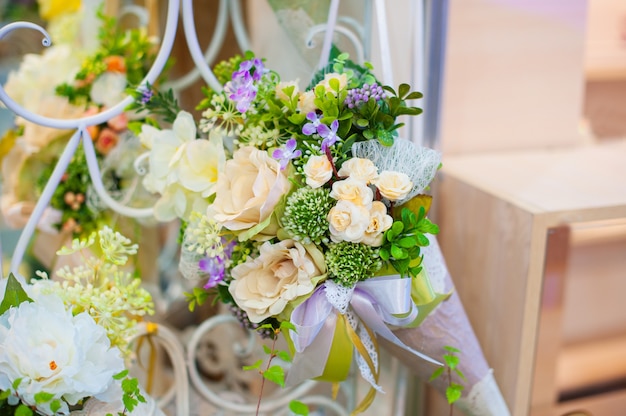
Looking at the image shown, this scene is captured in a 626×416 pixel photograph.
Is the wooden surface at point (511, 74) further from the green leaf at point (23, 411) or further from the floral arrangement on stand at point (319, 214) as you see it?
the green leaf at point (23, 411)

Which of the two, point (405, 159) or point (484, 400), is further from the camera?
point (484, 400)

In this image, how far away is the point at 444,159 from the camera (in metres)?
1.25

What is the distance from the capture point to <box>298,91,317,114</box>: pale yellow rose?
0.77 meters

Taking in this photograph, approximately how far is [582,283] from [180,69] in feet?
4.16

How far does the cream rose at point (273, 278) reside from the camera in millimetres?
724

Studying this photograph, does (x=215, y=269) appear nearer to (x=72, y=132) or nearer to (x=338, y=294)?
(x=338, y=294)

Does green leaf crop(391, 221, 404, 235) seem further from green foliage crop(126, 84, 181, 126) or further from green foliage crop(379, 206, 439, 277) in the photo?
green foliage crop(126, 84, 181, 126)

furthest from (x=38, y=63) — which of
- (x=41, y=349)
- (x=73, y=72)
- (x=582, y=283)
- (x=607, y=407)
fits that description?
(x=607, y=407)

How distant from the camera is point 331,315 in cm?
76

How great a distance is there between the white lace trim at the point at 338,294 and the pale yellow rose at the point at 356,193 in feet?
0.38

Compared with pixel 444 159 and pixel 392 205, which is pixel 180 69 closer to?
pixel 444 159

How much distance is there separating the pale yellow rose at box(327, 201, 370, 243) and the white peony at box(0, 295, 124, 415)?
338 mm

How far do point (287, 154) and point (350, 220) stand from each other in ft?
0.40

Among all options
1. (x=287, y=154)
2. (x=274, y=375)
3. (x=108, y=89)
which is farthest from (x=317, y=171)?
(x=108, y=89)
